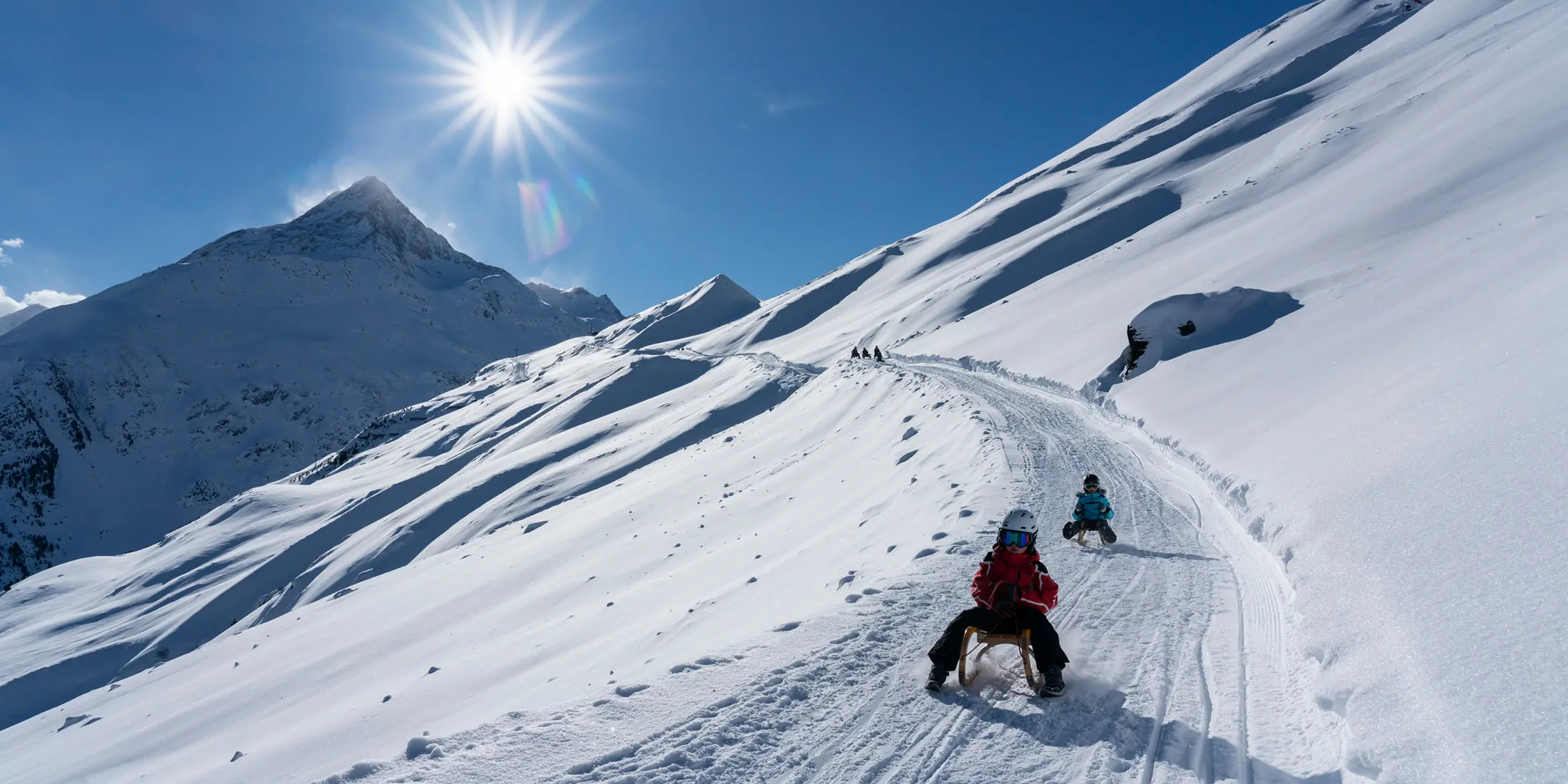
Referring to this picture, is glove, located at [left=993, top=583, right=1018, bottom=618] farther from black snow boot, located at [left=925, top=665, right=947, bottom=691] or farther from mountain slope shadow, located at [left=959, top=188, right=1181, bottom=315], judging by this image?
mountain slope shadow, located at [left=959, top=188, right=1181, bottom=315]

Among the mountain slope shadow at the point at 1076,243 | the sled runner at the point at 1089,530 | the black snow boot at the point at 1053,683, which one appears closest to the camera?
the black snow boot at the point at 1053,683

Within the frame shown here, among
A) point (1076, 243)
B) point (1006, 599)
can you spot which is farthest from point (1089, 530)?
point (1076, 243)

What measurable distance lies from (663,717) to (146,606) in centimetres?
5852

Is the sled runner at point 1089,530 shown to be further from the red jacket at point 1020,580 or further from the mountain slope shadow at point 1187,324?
the mountain slope shadow at point 1187,324

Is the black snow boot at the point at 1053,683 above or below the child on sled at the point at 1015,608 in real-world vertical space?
below

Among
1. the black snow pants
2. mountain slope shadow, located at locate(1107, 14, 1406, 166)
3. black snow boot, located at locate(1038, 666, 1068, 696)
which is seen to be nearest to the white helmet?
the black snow pants

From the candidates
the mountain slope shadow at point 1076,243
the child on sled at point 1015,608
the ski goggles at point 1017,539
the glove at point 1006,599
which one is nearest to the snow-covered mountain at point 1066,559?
the child on sled at point 1015,608

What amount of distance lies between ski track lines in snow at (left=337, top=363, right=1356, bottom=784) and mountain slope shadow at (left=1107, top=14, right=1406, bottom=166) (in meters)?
88.0

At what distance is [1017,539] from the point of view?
227 inches

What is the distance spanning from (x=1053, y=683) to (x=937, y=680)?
867 millimetres

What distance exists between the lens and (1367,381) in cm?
1388

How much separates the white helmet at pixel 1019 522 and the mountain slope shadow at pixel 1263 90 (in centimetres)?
8901

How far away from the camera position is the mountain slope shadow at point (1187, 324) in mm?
23000

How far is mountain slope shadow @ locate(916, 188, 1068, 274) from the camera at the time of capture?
77.0 metres
